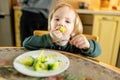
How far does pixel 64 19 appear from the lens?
3.59 ft

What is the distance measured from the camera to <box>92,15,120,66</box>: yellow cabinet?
2336 mm

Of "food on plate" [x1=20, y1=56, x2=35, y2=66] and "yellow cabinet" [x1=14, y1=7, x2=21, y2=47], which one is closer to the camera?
"food on plate" [x1=20, y1=56, x2=35, y2=66]

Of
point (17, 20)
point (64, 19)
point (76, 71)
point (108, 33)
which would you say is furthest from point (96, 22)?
point (76, 71)

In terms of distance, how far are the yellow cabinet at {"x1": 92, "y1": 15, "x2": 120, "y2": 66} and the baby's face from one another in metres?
1.27

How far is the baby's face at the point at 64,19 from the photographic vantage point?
1090mm

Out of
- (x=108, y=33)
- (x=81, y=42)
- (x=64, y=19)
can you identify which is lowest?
(x=108, y=33)

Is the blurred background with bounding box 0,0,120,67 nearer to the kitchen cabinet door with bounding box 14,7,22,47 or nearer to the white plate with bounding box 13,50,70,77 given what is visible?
the kitchen cabinet door with bounding box 14,7,22,47

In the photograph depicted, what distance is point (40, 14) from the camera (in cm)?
203

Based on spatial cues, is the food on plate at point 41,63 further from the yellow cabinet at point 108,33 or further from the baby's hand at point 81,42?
the yellow cabinet at point 108,33

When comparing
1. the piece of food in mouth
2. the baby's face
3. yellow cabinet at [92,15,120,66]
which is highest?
the baby's face

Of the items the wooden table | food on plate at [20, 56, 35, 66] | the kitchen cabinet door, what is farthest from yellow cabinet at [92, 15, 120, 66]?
food on plate at [20, 56, 35, 66]

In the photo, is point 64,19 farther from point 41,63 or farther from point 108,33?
point 108,33

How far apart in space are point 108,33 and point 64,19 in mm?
1438

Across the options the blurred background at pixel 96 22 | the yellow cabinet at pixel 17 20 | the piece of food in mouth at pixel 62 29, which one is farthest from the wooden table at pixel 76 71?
the yellow cabinet at pixel 17 20
